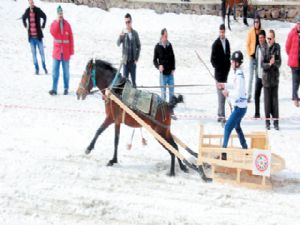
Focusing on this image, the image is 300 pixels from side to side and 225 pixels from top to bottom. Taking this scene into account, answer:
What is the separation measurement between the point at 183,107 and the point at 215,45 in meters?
1.80

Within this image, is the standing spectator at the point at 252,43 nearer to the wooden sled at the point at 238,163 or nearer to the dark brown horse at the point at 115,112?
the wooden sled at the point at 238,163

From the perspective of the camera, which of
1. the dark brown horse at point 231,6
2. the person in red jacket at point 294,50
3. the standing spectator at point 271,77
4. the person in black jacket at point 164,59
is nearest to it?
the standing spectator at point 271,77

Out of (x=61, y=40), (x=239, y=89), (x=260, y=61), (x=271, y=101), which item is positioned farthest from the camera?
(x=61, y=40)

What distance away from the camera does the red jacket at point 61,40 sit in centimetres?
1301

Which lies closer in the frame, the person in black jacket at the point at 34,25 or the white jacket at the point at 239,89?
the white jacket at the point at 239,89

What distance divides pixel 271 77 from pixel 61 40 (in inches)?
188

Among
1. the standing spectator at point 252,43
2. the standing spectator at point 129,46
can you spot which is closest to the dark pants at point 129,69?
the standing spectator at point 129,46

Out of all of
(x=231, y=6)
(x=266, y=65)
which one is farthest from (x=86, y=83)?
(x=231, y=6)

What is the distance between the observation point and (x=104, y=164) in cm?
905

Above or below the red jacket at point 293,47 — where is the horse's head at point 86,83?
below

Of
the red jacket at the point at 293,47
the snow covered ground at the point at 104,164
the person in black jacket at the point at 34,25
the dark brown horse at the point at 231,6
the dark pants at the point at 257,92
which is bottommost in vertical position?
the snow covered ground at the point at 104,164

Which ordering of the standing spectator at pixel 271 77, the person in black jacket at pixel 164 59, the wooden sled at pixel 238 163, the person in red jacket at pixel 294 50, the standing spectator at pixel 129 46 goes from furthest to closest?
the standing spectator at pixel 129 46 → the person in red jacket at pixel 294 50 → the person in black jacket at pixel 164 59 → the standing spectator at pixel 271 77 → the wooden sled at pixel 238 163

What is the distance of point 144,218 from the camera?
7.16 m

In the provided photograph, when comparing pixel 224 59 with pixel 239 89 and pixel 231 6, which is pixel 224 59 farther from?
pixel 231 6
